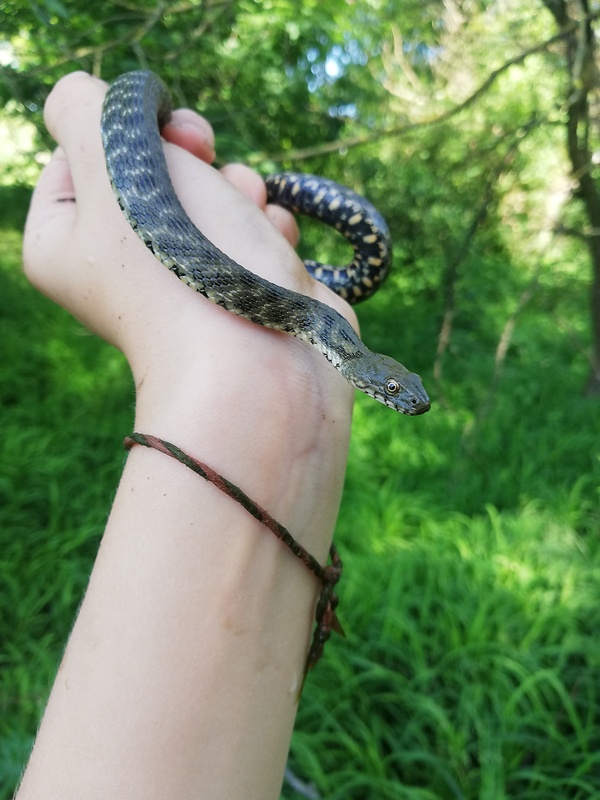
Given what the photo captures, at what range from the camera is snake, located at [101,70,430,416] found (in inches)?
82.7

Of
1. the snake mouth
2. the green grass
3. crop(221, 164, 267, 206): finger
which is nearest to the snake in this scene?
the snake mouth

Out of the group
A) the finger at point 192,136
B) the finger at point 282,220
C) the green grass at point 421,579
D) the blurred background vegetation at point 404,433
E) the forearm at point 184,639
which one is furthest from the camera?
the blurred background vegetation at point 404,433

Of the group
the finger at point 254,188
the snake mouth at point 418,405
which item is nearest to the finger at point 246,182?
the finger at point 254,188

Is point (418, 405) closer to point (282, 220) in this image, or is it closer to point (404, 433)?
point (282, 220)

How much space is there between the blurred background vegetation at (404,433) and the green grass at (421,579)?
0.06 feet

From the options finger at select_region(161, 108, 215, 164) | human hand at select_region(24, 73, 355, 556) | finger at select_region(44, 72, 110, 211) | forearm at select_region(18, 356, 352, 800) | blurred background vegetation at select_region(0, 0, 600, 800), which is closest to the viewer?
forearm at select_region(18, 356, 352, 800)

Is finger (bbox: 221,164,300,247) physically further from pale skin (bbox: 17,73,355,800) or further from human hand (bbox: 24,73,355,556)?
pale skin (bbox: 17,73,355,800)

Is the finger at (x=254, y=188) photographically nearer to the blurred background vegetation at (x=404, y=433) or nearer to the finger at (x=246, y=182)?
the finger at (x=246, y=182)

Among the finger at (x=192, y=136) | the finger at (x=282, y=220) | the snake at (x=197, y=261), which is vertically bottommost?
the snake at (x=197, y=261)

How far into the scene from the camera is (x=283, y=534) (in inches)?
64.9

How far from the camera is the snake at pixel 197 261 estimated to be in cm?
210

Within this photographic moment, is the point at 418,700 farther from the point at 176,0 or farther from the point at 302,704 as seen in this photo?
the point at 176,0

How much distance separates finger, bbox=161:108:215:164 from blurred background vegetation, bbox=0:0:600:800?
674 millimetres

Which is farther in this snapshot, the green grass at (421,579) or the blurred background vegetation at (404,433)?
the blurred background vegetation at (404,433)
